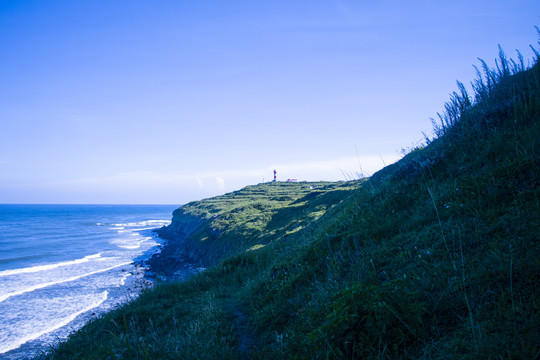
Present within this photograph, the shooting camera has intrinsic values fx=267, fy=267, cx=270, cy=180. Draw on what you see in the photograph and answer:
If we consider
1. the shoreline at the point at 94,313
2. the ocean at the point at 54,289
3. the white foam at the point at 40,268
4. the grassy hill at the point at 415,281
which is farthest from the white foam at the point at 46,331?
the white foam at the point at 40,268

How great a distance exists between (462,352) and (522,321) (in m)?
0.59

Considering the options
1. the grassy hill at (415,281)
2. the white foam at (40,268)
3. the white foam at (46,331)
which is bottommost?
the white foam at (40,268)

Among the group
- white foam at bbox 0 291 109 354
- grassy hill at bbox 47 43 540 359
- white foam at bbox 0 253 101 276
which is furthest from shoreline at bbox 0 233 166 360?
white foam at bbox 0 253 101 276

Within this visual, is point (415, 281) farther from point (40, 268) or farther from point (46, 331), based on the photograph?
point (40, 268)

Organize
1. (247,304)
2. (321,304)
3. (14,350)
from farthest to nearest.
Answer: (14,350), (247,304), (321,304)

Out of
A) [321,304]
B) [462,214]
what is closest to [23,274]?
[321,304]

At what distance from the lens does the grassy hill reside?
2.80m

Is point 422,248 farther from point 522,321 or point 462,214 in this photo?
point 522,321

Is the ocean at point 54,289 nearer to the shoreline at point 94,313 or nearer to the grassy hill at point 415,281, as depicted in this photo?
the shoreline at point 94,313

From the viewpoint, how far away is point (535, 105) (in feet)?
18.6

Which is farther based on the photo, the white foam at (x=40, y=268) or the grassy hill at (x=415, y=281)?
the white foam at (x=40, y=268)

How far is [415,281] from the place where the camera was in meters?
3.56

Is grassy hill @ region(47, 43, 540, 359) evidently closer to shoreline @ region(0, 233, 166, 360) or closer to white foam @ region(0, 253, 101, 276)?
shoreline @ region(0, 233, 166, 360)

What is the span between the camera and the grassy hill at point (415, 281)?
2.80 metres
